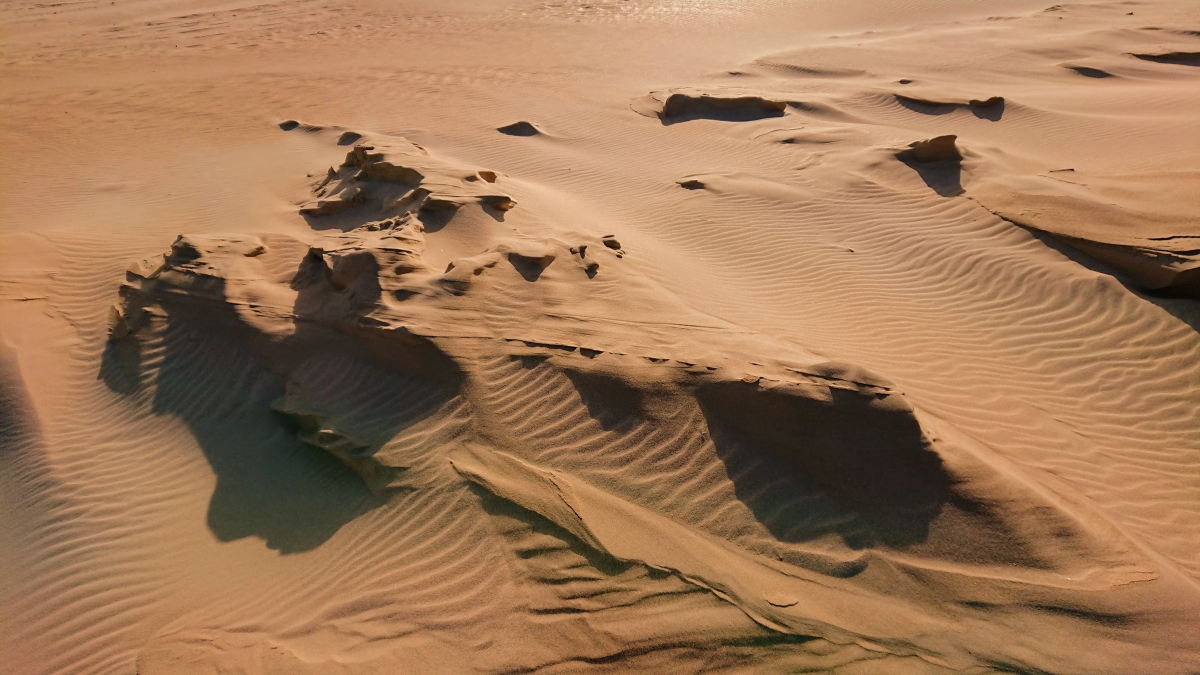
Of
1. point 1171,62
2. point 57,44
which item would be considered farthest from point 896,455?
point 57,44

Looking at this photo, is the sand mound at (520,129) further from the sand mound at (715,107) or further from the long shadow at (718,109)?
the long shadow at (718,109)

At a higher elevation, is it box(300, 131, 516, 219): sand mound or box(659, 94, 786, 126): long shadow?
box(659, 94, 786, 126): long shadow

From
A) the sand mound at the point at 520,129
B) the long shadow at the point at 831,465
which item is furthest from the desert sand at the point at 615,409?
the sand mound at the point at 520,129

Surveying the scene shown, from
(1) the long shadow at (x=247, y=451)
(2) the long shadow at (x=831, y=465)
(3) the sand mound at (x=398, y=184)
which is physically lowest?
(1) the long shadow at (x=247, y=451)

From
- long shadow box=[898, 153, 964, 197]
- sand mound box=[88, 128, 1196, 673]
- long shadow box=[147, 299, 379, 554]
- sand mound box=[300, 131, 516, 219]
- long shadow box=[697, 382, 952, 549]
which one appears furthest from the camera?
long shadow box=[898, 153, 964, 197]

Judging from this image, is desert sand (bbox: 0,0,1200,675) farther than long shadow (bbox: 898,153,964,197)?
No

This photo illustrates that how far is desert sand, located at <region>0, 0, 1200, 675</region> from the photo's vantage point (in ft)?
13.4

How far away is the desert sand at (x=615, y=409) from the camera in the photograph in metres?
4.07

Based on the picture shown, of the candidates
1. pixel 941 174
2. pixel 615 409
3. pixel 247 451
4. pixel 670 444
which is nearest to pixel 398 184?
pixel 247 451

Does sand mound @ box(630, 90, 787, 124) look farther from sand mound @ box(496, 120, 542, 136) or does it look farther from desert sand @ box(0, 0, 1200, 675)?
sand mound @ box(496, 120, 542, 136)

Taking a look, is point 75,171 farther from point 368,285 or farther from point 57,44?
point 57,44

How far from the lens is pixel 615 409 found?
5223 millimetres

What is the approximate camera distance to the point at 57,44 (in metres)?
20.7

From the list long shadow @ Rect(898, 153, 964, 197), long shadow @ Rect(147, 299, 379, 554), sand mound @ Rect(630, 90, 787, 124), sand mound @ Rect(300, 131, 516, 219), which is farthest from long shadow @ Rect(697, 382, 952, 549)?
sand mound @ Rect(630, 90, 787, 124)
